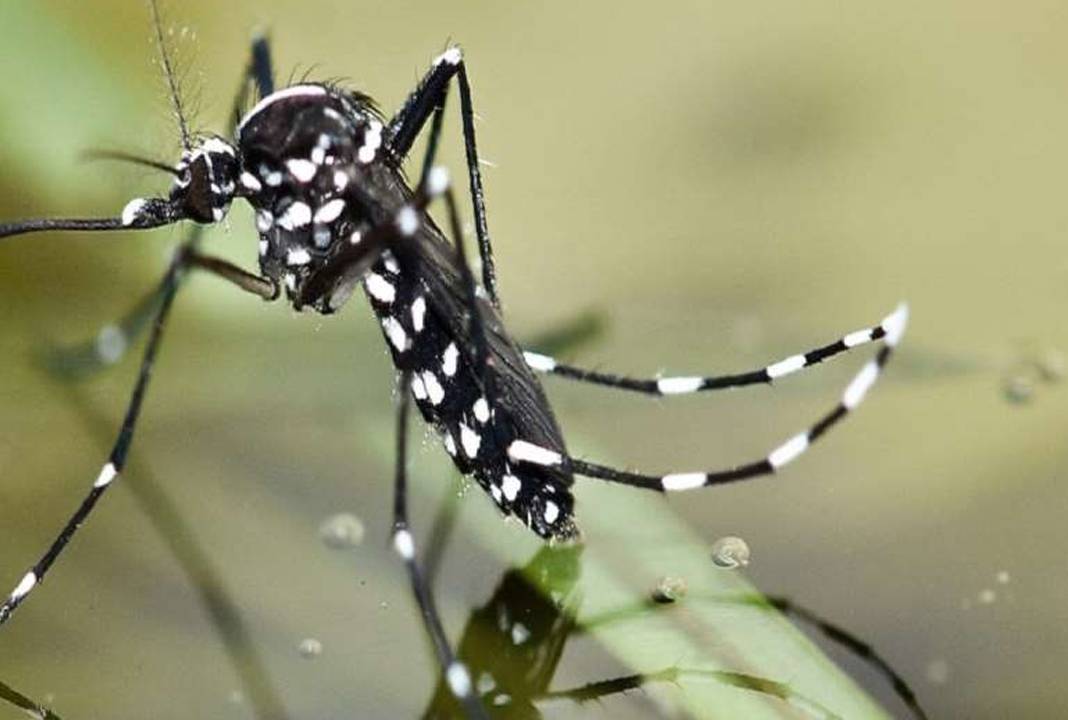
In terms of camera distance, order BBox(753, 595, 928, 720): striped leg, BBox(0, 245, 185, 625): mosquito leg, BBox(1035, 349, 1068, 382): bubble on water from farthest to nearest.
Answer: BBox(1035, 349, 1068, 382): bubble on water → BBox(0, 245, 185, 625): mosquito leg → BBox(753, 595, 928, 720): striped leg

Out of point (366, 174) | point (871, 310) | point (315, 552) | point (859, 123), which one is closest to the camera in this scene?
point (366, 174)

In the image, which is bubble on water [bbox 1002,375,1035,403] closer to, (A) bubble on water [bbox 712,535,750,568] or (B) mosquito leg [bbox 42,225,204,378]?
(A) bubble on water [bbox 712,535,750,568]

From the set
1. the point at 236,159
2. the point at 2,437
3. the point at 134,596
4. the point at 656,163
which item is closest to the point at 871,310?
the point at 656,163

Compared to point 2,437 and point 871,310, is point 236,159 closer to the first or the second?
point 2,437

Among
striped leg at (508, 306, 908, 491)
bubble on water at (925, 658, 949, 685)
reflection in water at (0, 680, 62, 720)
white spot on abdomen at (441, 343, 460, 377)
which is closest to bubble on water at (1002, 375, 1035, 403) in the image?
striped leg at (508, 306, 908, 491)

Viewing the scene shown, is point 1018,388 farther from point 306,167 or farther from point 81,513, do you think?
point 81,513

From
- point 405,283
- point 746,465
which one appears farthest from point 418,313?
point 746,465

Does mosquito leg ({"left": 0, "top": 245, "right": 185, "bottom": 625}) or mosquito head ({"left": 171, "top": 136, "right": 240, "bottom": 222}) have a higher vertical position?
mosquito head ({"left": 171, "top": 136, "right": 240, "bottom": 222})
